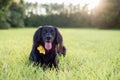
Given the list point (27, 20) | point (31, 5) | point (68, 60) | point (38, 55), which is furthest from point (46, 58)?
point (31, 5)

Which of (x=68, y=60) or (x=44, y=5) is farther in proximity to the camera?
(x=44, y=5)

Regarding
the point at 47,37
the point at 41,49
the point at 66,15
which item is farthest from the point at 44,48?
the point at 66,15

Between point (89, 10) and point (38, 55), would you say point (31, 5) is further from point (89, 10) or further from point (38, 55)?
point (38, 55)

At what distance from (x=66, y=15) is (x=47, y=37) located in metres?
47.9

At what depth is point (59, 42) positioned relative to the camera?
5.91m

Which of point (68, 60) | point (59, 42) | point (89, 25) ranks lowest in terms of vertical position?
point (89, 25)

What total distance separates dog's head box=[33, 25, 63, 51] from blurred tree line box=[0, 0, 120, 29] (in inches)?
1409

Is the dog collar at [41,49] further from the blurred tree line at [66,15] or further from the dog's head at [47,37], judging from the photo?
the blurred tree line at [66,15]

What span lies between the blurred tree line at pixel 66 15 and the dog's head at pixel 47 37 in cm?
3579

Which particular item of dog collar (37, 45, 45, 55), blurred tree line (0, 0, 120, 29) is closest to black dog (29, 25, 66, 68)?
dog collar (37, 45, 45, 55)

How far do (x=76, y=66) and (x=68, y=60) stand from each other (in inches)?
32.6

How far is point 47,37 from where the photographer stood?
556 centimetres

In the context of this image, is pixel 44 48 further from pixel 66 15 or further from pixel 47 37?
pixel 66 15

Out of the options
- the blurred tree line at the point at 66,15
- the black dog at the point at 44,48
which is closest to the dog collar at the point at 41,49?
the black dog at the point at 44,48
